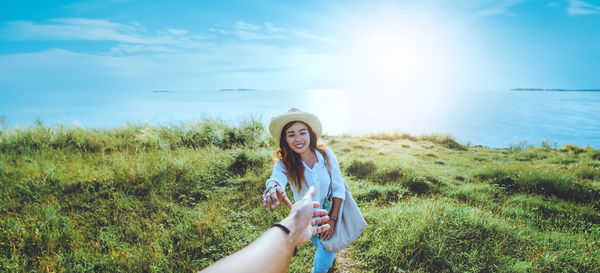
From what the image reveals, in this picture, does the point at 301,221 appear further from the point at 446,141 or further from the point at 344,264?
the point at 446,141

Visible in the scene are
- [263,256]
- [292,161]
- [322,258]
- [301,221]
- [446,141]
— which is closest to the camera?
[263,256]

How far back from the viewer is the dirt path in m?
3.31

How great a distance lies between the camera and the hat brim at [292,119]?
266cm

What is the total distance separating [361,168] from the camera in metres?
7.07

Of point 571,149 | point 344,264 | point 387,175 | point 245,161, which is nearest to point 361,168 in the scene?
point 387,175

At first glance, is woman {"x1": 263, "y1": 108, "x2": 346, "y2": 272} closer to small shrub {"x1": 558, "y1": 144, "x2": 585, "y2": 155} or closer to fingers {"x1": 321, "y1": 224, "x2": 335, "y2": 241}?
fingers {"x1": 321, "y1": 224, "x2": 335, "y2": 241}

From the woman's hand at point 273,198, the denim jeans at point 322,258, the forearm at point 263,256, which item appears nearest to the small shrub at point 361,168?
the denim jeans at point 322,258

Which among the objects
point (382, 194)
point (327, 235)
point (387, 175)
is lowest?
point (382, 194)

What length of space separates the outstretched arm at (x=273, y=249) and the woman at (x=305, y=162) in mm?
739

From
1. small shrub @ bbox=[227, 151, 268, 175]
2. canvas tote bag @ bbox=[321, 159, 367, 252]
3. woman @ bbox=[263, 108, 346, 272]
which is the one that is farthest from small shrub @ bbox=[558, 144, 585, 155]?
woman @ bbox=[263, 108, 346, 272]

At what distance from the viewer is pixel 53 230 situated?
3877 millimetres

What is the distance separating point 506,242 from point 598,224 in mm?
2525

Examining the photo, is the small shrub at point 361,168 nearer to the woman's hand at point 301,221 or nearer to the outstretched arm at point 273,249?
A: the woman's hand at point 301,221

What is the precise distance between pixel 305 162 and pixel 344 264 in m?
1.58
